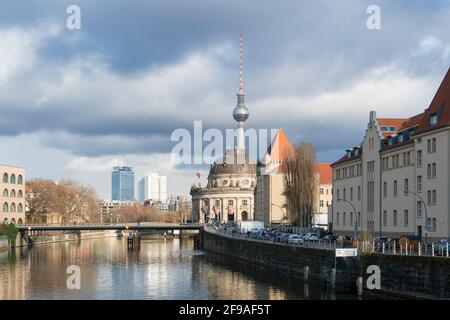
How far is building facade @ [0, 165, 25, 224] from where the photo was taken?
153875 millimetres

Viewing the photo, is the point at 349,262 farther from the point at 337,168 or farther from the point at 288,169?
the point at 288,169

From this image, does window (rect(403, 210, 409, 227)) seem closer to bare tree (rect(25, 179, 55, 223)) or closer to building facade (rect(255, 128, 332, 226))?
building facade (rect(255, 128, 332, 226))

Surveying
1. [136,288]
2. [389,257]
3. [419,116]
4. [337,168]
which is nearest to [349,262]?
[389,257]

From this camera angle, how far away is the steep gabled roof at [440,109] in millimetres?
71312

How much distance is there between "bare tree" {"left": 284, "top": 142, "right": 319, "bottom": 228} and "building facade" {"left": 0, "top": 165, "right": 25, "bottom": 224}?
6641 centimetres

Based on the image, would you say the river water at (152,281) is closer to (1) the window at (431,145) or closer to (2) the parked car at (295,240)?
(2) the parked car at (295,240)

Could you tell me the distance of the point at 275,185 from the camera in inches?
6855

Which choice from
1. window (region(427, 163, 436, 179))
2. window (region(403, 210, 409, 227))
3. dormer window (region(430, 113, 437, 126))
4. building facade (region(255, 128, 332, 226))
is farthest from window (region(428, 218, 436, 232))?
building facade (region(255, 128, 332, 226))

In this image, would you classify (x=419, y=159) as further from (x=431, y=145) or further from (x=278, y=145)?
(x=278, y=145)

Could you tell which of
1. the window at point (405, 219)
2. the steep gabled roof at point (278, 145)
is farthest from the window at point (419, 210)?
the steep gabled roof at point (278, 145)

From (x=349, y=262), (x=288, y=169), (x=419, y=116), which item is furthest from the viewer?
(x=288, y=169)

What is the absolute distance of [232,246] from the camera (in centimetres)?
11125

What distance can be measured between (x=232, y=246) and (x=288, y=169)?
15742 mm

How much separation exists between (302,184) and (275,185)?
198ft
